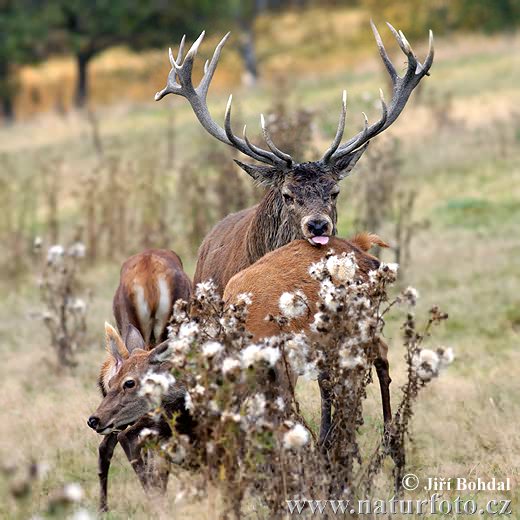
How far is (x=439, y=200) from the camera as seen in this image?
17.0 meters

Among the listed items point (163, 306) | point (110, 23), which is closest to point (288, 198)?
point (163, 306)

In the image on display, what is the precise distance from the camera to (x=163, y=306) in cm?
794

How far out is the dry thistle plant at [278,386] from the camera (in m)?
4.71

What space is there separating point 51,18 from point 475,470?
105ft

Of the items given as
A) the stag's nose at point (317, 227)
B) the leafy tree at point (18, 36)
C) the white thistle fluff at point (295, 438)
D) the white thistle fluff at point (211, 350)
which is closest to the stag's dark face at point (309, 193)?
the stag's nose at point (317, 227)

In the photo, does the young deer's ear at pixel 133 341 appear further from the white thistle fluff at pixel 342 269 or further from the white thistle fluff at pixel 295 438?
the white thistle fluff at pixel 295 438

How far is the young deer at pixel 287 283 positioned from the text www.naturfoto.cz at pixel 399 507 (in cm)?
38

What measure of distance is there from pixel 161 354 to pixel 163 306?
174cm

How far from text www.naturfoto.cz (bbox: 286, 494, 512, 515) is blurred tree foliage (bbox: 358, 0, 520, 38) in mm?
32497

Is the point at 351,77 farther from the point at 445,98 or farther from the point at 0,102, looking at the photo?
the point at 0,102

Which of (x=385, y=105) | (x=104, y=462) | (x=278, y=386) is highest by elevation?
(x=385, y=105)

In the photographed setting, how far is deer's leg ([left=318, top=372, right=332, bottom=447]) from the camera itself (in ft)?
17.9

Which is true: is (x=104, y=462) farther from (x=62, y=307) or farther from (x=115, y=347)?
(x=62, y=307)

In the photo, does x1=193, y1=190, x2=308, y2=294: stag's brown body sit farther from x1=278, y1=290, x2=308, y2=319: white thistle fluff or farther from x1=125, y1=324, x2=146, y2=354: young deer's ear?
x1=278, y1=290, x2=308, y2=319: white thistle fluff
